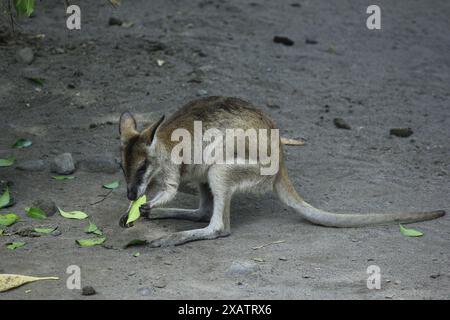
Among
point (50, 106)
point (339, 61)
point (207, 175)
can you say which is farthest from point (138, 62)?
point (207, 175)

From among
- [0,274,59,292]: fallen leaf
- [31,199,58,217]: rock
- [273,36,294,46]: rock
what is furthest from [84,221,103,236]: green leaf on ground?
[273,36,294,46]: rock

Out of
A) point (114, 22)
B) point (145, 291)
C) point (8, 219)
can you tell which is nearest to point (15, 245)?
point (8, 219)

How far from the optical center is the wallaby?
14.4ft

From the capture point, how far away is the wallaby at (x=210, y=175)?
4402 mm

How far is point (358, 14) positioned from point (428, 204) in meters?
4.35

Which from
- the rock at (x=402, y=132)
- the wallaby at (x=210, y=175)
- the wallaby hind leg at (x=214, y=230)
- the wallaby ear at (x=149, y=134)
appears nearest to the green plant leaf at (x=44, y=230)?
the wallaby at (x=210, y=175)

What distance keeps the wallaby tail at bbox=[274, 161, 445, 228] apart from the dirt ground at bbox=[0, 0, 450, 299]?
6cm

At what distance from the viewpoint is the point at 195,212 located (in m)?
4.83

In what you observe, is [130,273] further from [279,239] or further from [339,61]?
[339,61]

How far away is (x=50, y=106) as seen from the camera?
6.09m

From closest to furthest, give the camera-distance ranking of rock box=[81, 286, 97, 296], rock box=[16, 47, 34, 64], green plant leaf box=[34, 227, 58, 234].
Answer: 1. rock box=[81, 286, 97, 296]
2. green plant leaf box=[34, 227, 58, 234]
3. rock box=[16, 47, 34, 64]

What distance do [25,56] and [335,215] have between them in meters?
3.65

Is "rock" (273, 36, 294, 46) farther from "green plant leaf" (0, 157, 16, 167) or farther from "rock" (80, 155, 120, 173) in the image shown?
"green plant leaf" (0, 157, 16, 167)

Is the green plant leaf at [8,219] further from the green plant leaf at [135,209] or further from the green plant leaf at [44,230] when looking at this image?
the green plant leaf at [135,209]
